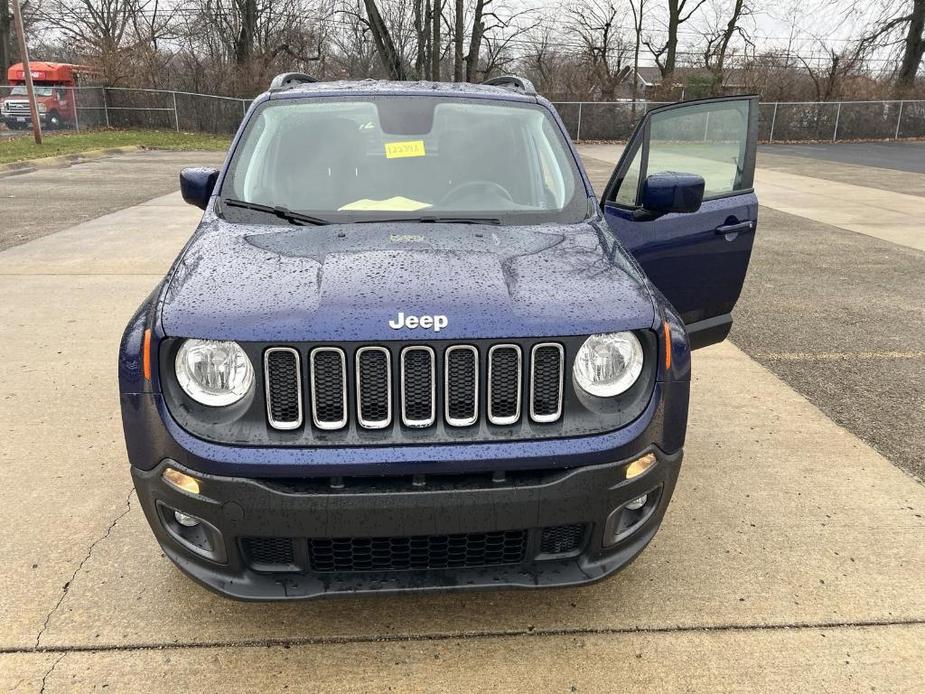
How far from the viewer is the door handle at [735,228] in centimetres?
378

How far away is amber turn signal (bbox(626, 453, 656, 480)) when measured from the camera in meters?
2.27

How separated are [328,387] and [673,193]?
187cm

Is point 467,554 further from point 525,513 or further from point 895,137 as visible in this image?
point 895,137

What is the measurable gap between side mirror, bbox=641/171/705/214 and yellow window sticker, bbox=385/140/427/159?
3.40 ft

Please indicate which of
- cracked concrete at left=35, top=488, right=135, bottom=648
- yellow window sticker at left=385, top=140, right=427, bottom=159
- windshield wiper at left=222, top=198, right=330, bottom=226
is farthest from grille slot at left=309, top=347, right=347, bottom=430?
yellow window sticker at left=385, top=140, right=427, bottom=159

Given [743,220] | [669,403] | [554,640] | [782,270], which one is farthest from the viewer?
[782,270]

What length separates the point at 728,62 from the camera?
36531mm

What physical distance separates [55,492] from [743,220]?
11.7 ft

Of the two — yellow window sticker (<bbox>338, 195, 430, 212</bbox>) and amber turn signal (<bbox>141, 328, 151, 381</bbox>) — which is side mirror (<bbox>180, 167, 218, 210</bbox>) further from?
amber turn signal (<bbox>141, 328, 151, 381</bbox>)

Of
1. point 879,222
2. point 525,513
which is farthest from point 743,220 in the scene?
point 879,222

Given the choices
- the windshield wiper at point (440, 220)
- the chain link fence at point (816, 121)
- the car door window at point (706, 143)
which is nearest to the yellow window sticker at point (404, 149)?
the windshield wiper at point (440, 220)

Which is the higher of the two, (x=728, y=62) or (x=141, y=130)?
(x=728, y=62)

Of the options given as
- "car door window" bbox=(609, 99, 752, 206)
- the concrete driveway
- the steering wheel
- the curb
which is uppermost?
"car door window" bbox=(609, 99, 752, 206)

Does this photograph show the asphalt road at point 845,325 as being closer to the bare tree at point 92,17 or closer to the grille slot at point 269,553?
the grille slot at point 269,553
